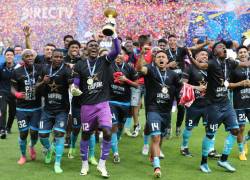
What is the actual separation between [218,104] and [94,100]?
2.26 meters

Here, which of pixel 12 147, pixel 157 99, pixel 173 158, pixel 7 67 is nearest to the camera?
pixel 157 99


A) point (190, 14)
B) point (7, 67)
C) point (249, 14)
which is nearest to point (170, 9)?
point (190, 14)

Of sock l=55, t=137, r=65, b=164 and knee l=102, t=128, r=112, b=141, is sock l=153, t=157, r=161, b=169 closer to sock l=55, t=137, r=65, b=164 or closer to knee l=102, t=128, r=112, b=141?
knee l=102, t=128, r=112, b=141

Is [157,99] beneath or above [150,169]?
above

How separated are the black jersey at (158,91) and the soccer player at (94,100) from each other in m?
0.78

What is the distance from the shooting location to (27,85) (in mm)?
9227

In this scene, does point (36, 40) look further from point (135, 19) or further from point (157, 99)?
point (157, 99)

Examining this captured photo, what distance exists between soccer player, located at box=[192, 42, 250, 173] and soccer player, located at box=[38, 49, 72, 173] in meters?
2.44

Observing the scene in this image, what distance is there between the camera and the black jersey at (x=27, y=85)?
9211 mm

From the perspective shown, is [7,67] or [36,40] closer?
[7,67]

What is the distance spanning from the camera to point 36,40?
22969 mm

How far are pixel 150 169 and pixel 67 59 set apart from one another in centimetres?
296

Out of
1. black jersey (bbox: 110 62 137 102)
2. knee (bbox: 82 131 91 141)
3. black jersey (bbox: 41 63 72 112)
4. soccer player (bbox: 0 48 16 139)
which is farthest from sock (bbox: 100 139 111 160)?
soccer player (bbox: 0 48 16 139)

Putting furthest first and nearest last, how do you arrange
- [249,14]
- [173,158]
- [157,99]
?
[249,14] < [173,158] < [157,99]
